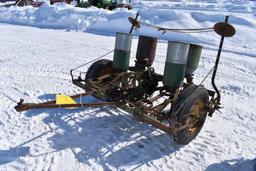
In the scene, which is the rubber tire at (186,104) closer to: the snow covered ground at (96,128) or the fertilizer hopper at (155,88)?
the fertilizer hopper at (155,88)

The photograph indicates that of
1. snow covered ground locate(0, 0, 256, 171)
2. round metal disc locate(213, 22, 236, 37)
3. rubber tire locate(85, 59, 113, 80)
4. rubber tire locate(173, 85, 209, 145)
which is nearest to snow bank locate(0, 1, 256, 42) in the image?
snow covered ground locate(0, 0, 256, 171)

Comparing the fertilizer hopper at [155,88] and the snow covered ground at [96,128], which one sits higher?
the fertilizer hopper at [155,88]

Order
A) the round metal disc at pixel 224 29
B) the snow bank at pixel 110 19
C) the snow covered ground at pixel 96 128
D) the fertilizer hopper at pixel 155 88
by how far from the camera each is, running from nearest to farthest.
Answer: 1. the snow covered ground at pixel 96 128
2. the fertilizer hopper at pixel 155 88
3. the round metal disc at pixel 224 29
4. the snow bank at pixel 110 19

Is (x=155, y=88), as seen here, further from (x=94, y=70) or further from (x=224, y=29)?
(x=224, y=29)

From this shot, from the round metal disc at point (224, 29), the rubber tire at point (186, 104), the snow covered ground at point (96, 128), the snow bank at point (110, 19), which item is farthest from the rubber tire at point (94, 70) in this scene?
the snow bank at point (110, 19)

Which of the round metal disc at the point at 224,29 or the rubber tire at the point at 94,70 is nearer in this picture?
the round metal disc at the point at 224,29

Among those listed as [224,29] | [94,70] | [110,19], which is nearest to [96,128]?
[94,70]

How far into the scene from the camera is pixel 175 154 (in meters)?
4.37

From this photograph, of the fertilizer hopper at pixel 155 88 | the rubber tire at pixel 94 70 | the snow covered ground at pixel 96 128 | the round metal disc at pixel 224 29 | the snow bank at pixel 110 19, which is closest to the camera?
the snow covered ground at pixel 96 128

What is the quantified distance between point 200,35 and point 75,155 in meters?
9.52

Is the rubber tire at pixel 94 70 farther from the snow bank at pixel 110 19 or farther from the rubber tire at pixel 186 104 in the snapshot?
the snow bank at pixel 110 19

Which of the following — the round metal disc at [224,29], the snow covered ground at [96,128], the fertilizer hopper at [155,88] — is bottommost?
the snow covered ground at [96,128]

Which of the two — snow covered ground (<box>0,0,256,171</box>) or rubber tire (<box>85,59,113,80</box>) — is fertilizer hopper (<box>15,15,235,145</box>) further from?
snow covered ground (<box>0,0,256,171</box>)

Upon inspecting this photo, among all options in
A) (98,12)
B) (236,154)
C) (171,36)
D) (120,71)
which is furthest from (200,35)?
(236,154)
